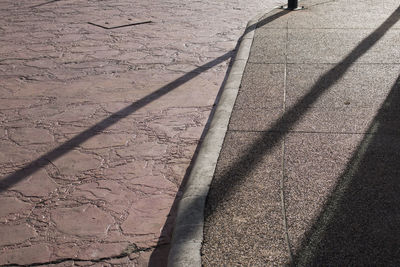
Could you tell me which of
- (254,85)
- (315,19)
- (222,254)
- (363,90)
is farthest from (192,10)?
(222,254)

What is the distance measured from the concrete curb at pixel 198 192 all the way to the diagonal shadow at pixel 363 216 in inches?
24.0

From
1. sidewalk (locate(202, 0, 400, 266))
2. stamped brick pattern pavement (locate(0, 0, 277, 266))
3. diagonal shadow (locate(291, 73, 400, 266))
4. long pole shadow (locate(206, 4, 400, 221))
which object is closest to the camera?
diagonal shadow (locate(291, 73, 400, 266))

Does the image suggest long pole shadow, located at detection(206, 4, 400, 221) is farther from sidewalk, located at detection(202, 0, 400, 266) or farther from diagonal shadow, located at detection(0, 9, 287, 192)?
diagonal shadow, located at detection(0, 9, 287, 192)

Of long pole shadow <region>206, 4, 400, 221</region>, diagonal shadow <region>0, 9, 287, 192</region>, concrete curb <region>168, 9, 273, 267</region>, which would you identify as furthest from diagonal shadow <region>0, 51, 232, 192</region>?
long pole shadow <region>206, 4, 400, 221</region>

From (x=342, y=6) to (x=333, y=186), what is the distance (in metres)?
6.70

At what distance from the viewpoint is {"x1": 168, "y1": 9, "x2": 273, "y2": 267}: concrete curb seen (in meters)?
2.93

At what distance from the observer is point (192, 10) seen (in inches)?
389

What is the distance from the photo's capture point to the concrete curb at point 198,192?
2928mm

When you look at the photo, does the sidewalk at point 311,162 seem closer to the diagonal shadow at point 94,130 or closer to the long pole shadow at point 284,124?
the long pole shadow at point 284,124

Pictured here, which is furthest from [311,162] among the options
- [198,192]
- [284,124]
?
[198,192]

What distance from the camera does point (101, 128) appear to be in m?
4.84

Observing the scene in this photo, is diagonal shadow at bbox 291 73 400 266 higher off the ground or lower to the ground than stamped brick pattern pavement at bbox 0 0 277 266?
higher

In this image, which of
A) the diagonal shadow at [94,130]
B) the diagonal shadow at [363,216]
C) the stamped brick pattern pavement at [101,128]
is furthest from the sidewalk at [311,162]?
the diagonal shadow at [94,130]

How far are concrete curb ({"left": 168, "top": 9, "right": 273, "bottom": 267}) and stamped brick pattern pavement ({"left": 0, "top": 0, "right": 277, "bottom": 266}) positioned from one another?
153 mm
